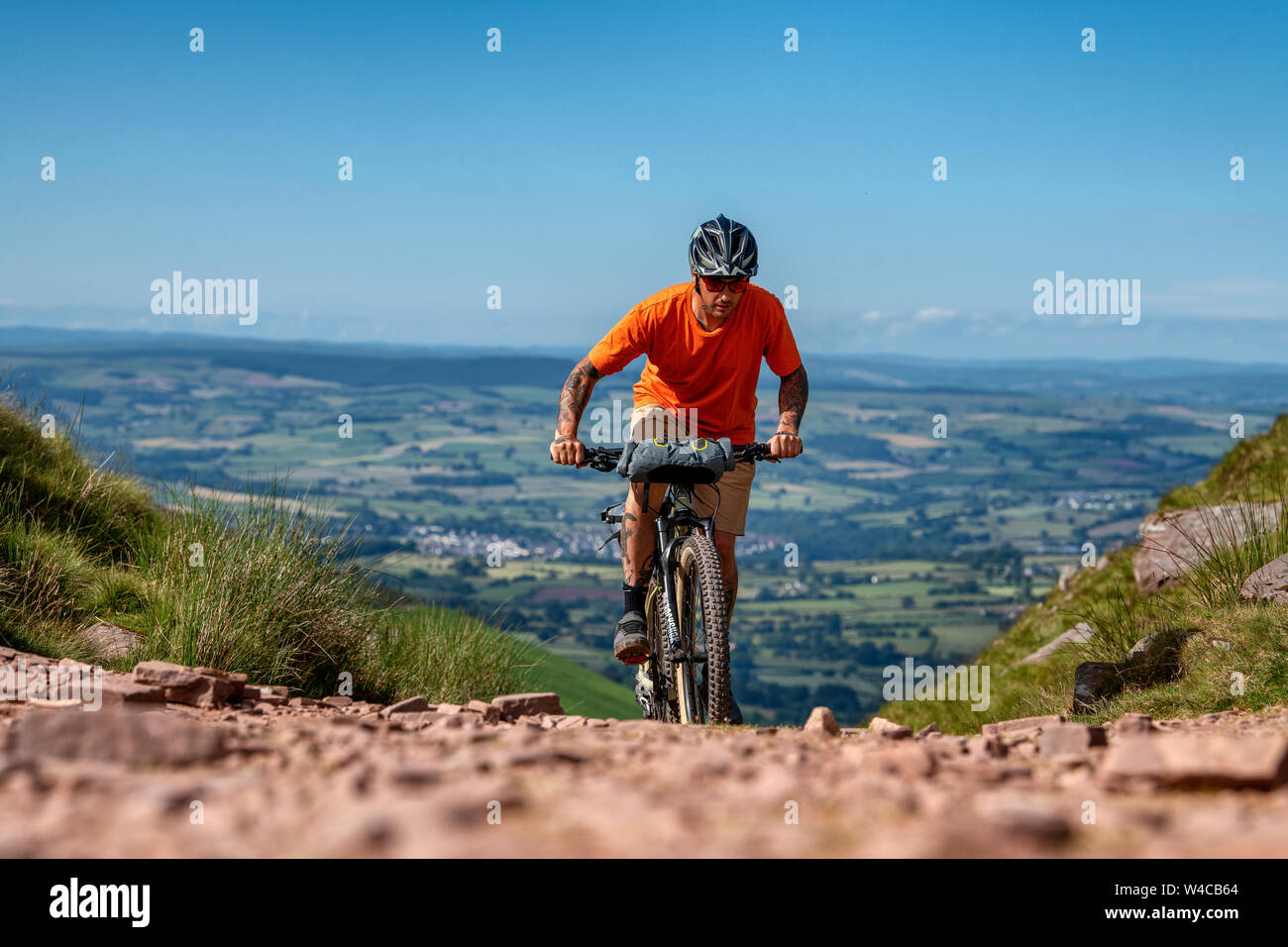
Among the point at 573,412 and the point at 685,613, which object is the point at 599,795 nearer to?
the point at 685,613

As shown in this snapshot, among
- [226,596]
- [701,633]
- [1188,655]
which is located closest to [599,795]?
[701,633]

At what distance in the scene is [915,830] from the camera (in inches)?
92.7

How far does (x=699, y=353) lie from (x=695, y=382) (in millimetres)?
189

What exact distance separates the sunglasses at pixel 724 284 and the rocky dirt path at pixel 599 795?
9.35 feet

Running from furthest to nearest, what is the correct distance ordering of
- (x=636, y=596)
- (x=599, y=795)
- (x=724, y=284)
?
(x=636, y=596), (x=724, y=284), (x=599, y=795)

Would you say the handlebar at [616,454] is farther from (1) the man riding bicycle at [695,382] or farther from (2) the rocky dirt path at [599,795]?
(2) the rocky dirt path at [599,795]

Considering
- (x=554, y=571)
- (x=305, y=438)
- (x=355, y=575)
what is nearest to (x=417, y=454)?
(x=305, y=438)

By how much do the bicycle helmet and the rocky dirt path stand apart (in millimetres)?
2836

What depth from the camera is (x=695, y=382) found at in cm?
626

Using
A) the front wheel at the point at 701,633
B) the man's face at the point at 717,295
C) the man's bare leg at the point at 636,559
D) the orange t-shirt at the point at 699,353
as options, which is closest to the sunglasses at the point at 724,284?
the man's face at the point at 717,295

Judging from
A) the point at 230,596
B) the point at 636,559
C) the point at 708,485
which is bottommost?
the point at 230,596

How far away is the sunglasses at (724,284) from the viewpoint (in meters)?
5.88
